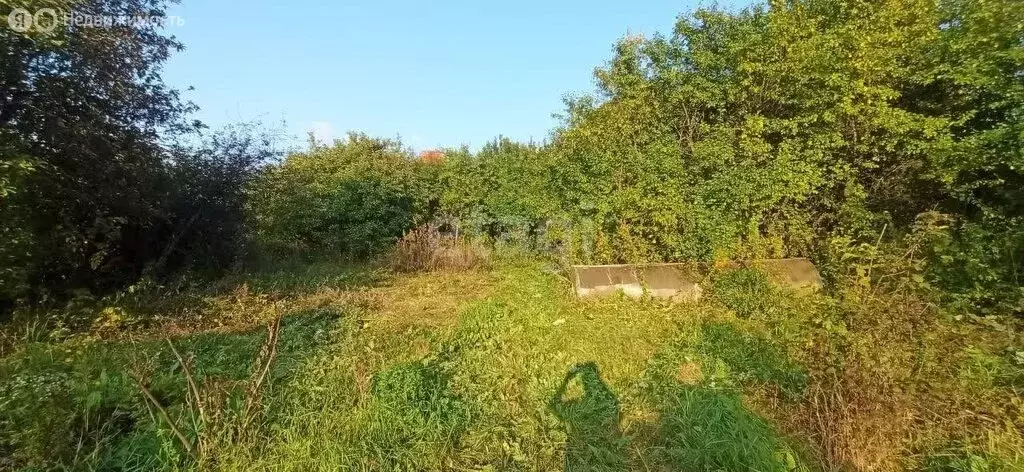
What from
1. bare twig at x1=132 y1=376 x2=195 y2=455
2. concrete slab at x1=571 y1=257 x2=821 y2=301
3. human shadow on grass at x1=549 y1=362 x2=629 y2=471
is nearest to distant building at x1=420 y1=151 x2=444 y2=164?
concrete slab at x1=571 y1=257 x2=821 y2=301

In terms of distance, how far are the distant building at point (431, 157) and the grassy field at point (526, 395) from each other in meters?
8.68

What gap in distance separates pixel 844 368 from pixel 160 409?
4.52 m

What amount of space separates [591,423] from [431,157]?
11304mm

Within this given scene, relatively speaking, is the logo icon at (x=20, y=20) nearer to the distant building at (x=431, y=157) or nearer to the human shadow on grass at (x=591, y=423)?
the human shadow on grass at (x=591, y=423)

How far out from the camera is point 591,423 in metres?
3.58

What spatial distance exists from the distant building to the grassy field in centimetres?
868

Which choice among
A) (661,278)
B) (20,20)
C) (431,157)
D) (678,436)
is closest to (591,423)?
(678,436)

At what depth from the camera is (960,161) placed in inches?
223

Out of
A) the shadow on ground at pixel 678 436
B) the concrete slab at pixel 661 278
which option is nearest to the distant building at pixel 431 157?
the concrete slab at pixel 661 278

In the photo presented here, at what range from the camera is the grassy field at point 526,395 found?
3.08 meters

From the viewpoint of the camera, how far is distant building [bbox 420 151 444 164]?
13.3 meters

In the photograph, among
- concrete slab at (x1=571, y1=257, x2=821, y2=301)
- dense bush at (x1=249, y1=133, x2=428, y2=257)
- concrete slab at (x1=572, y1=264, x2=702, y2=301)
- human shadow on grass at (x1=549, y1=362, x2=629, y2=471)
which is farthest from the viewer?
dense bush at (x1=249, y1=133, x2=428, y2=257)

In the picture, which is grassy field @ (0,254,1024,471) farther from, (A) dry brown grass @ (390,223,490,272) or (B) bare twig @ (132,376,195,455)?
(A) dry brown grass @ (390,223,490,272)

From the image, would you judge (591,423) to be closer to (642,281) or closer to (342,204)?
(642,281)
